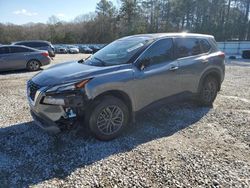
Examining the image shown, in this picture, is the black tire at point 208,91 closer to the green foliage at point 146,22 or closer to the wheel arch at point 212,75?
the wheel arch at point 212,75

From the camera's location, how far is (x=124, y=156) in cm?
369

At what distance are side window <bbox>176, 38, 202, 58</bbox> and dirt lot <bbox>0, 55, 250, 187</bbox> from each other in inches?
52.1

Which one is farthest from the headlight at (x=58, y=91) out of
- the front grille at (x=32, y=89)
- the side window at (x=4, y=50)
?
the side window at (x=4, y=50)

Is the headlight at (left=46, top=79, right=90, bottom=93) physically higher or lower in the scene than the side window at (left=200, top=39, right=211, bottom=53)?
lower

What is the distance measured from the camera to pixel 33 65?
1238cm

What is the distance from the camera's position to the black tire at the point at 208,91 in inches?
222

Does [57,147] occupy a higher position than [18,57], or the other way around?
[18,57]

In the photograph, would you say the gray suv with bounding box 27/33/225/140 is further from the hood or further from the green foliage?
the green foliage

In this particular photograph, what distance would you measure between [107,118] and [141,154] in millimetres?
822

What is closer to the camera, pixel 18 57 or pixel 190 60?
pixel 190 60

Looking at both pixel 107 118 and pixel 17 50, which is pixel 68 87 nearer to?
pixel 107 118

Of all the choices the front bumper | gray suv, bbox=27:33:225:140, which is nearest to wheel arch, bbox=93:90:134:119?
gray suv, bbox=27:33:225:140

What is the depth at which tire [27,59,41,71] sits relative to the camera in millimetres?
12250

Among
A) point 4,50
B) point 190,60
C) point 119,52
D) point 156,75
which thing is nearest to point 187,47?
point 190,60
